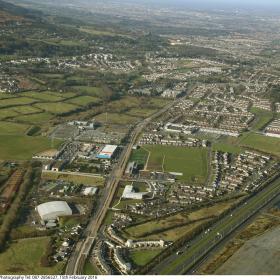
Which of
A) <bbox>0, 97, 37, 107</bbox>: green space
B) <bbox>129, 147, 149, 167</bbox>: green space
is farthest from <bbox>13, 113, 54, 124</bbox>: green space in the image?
<bbox>129, 147, 149, 167</bbox>: green space

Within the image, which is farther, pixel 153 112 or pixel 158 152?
pixel 153 112

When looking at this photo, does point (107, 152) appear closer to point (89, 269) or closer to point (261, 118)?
point (89, 269)

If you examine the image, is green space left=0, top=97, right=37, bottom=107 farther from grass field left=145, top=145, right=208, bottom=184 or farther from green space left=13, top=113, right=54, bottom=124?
grass field left=145, top=145, right=208, bottom=184

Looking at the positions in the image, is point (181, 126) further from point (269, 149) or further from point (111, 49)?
point (111, 49)

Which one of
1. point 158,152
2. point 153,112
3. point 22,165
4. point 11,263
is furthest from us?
point 153,112

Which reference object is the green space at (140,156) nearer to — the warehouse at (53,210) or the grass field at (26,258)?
the warehouse at (53,210)

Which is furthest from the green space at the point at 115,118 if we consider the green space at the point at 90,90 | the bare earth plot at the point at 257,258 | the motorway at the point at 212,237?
the bare earth plot at the point at 257,258

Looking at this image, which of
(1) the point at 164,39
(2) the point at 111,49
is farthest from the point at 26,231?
(1) the point at 164,39

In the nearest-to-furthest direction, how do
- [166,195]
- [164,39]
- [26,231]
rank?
[26,231]
[166,195]
[164,39]
